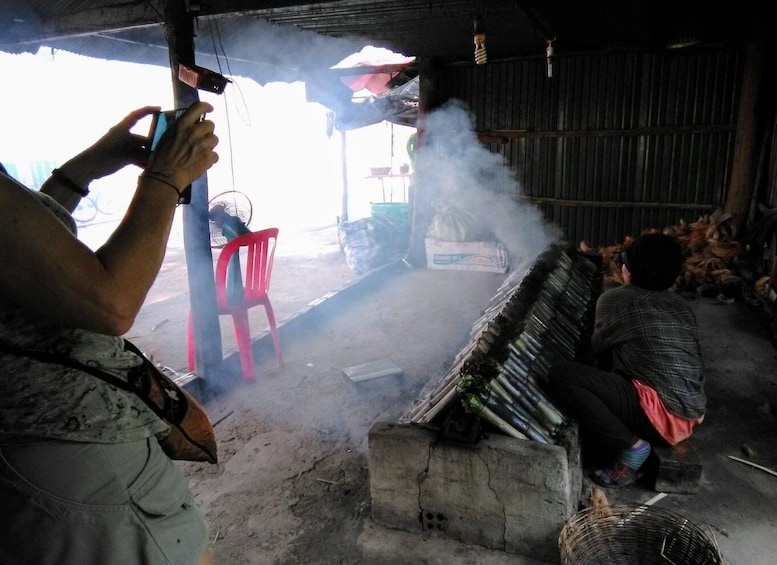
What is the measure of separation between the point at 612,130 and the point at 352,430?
22.9 feet

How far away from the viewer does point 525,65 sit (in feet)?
30.8

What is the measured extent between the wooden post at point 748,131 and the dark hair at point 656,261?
5429 mm

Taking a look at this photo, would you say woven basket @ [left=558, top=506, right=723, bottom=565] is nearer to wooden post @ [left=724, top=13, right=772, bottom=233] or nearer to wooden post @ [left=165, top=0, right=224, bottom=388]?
wooden post @ [left=165, top=0, right=224, bottom=388]

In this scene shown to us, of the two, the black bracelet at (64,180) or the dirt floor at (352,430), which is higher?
the black bracelet at (64,180)

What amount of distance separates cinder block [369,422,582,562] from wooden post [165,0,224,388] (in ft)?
8.92

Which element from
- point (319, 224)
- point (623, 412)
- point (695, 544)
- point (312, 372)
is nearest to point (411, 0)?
point (312, 372)

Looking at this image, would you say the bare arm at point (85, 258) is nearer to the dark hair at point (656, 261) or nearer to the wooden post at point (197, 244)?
the dark hair at point (656, 261)

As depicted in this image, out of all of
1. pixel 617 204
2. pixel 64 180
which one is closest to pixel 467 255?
pixel 617 204

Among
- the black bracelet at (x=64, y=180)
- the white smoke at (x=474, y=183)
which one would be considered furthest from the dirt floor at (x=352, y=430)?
the black bracelet at (x=64, y=180)

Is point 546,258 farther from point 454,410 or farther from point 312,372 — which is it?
point 454,410

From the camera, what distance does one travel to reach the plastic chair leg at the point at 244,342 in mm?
5605

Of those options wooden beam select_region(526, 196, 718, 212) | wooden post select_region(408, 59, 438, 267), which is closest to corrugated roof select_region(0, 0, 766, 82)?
wooden post select_region(408, 59, 438, 267)

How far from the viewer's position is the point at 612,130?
888 cm

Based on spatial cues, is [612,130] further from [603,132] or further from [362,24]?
[362,24]
